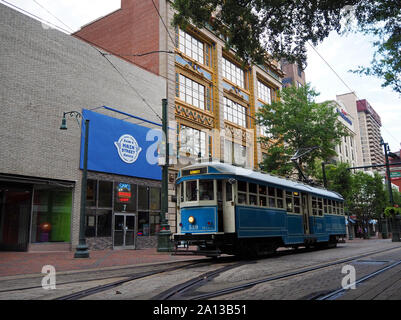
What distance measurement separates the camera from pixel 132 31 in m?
26.8

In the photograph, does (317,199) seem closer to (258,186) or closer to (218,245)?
(258,186)

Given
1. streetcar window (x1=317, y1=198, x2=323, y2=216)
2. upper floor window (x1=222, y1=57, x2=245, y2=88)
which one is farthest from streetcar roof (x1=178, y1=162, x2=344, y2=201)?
upper floor window (x1=222, y1=57, x2=245, y2=88)

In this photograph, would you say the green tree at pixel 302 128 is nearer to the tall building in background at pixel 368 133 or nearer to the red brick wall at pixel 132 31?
the red brick wall at pixel 132 31

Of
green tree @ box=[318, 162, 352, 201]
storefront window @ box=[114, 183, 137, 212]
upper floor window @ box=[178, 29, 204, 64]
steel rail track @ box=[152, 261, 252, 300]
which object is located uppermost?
upper floor window @ box=[178, 29, 204, 64]

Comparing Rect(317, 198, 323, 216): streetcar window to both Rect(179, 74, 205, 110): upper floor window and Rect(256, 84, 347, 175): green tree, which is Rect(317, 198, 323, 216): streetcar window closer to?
Rect(256, 84, 347, 175): green tree

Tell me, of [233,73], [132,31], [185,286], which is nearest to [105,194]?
[132,31]

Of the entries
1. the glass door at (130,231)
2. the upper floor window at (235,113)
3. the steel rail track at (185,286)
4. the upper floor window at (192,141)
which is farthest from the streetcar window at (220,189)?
the upper floor window at (235,113)

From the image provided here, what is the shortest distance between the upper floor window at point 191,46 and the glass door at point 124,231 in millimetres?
12506

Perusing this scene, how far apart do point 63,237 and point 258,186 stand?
10.4 meters

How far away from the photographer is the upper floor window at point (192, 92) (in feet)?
86.2

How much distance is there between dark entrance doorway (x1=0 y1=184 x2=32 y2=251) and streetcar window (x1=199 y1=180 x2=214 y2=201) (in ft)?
31.2

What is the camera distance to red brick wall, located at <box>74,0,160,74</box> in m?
25.4
